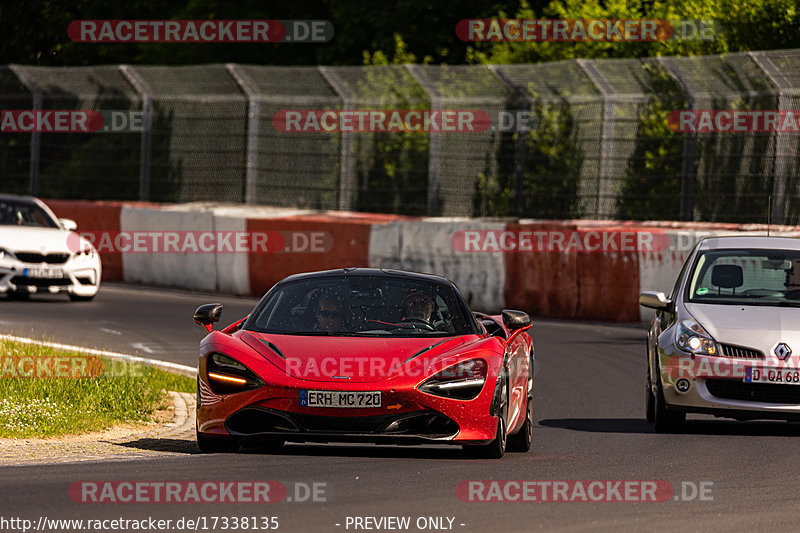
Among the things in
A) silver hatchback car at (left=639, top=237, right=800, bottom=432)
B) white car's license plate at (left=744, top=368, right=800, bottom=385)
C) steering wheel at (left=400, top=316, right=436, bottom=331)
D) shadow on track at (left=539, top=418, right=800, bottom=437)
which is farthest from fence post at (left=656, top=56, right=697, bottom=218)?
steering wheel at (left=400, top=316, right=436, bottom=331)

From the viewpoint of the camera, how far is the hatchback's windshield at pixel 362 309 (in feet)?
35.6

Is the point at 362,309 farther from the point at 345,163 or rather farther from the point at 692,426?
the point at 345,163

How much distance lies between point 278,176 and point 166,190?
223 cm

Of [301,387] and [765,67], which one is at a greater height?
[765,67]

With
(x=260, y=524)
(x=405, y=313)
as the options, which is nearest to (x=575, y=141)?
(x=405, y=313)

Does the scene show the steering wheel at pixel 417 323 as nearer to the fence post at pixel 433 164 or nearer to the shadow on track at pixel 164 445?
the shadow on track at pixel 164 445

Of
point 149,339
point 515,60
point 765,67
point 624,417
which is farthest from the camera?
point 515,60

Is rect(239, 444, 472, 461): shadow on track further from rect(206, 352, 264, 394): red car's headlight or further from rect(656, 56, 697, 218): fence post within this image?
rect(656, 56, 697, 218): fence post

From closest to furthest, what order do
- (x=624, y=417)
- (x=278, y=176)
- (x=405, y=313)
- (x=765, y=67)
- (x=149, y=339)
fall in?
(x=405, y=313) → (x=624, y=417) → (x=149, y=339) → (x=765, y=67) → (x=278, y=176)

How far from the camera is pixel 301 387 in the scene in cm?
995

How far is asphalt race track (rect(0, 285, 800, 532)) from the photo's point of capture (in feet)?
26.2

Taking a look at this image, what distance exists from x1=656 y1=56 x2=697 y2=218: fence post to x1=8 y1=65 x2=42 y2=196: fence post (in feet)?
37.0

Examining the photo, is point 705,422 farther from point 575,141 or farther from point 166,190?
point 166,190

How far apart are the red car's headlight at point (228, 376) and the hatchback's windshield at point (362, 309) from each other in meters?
0.53
